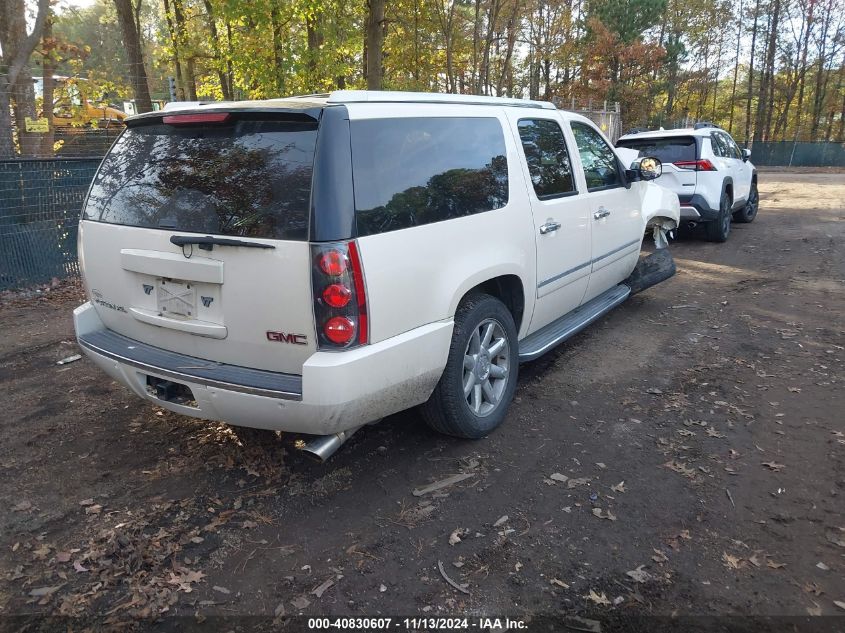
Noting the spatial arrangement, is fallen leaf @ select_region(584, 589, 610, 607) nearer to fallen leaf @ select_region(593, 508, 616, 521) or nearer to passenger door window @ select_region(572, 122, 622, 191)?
fallen leaf @ select_region(593, 508, 616, 521)

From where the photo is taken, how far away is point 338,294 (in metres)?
2.82

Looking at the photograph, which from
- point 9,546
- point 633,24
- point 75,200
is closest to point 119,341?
point 9,546

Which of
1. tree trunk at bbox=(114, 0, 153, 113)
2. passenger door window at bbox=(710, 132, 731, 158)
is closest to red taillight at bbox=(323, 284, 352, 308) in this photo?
passenger door window at bbox=(710, 132, 731, 158)

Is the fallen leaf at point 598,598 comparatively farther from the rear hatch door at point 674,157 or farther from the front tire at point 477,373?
the rear hatch door at point 674,157

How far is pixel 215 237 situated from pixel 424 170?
1.16 metres

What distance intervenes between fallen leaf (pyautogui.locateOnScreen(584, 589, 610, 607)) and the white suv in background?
8566 millimetres

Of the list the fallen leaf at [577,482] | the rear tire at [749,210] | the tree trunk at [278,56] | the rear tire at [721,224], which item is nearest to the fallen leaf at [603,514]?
the fallen leaf at [577,482]

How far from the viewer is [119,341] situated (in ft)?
11.7

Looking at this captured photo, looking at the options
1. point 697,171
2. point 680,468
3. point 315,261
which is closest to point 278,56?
point 697,171

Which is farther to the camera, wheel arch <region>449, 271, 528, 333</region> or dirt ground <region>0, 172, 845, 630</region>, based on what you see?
wheel arch <region>449, 271, 528, 333</region>

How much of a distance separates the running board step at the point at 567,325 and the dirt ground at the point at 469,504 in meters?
0.39

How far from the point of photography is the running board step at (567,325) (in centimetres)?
436

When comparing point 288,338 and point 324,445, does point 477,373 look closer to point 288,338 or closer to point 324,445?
point 324,445

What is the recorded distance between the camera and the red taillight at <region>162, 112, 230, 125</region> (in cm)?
311
